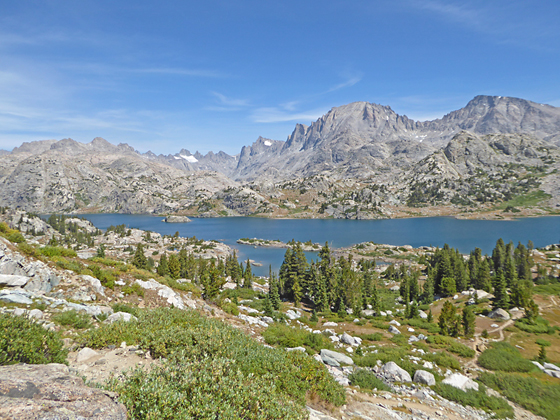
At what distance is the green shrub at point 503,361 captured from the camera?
2505 centimetres

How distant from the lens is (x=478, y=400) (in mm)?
18109

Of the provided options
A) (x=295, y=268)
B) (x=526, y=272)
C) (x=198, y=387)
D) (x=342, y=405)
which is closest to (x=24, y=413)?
(x=198, y=387)

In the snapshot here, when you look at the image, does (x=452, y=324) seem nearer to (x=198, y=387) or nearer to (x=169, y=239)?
(x=198, y=387)

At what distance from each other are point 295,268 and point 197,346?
183ft

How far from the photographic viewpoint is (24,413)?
15.1 feet

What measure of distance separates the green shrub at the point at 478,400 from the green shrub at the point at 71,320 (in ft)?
76.5

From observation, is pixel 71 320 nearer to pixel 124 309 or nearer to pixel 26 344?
pixel 124 309

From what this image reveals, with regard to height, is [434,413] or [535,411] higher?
[434,413]

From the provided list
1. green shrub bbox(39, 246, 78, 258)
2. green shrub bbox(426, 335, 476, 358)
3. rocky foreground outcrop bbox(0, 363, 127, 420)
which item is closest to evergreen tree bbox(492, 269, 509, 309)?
green shrub bbox(426, 335, 476, 358)

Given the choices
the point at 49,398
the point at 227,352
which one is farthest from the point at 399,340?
the point at 49,398

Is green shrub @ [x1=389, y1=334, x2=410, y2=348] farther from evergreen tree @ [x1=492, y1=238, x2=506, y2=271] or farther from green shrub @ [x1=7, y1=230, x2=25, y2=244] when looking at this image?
evergreen tree @ [x1=492, y1=238, x2=506, y2=271]

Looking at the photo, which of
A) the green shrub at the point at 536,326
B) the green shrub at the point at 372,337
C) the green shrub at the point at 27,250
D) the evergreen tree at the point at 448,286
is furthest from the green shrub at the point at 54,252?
the evergreen tree at the point at 448,286

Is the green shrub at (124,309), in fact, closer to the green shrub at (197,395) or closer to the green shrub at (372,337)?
the green shrub at (197,395)

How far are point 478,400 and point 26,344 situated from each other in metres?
25.8
